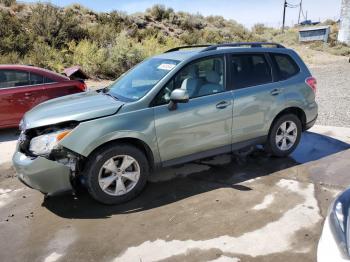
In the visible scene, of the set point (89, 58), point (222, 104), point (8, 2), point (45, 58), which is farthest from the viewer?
point (8, 2)

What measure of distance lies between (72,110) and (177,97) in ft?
4.19

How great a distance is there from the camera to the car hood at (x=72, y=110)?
14.5 ft

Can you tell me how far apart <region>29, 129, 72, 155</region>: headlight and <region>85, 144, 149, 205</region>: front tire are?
1.36ft

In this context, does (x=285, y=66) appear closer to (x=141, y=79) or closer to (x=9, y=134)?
(x=141, y=79)

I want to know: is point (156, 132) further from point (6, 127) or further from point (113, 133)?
point (6, 127)

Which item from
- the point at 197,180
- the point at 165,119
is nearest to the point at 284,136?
the point at 197,180

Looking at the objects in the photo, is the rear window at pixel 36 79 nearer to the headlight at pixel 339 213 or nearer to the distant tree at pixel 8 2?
the headlight at pixel 339 213

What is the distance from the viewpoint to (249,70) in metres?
5.60

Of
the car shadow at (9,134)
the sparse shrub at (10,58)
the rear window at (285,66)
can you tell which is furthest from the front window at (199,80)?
the sparse shrub at (10,58)

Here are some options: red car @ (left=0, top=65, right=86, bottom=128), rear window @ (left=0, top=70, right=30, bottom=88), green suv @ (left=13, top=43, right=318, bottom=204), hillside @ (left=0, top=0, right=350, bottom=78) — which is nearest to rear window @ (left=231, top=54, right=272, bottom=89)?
green suv @ (left=13, top=43, right=318, bottom=204)

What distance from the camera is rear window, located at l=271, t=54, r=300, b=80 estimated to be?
5890 mm

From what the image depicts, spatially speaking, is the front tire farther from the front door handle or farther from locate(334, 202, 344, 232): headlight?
locate(334, 202, 344, 232): headlight

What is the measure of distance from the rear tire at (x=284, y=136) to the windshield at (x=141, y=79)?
1.95m

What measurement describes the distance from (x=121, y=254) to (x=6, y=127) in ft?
17.3
